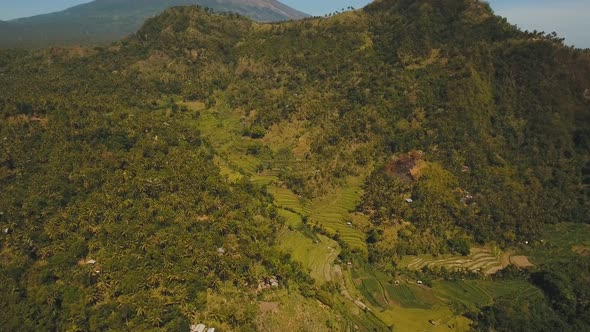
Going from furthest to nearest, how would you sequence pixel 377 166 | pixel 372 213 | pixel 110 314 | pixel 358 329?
pixel 377 166
pixel 372 213
pixel 358 329
pixel 110 314

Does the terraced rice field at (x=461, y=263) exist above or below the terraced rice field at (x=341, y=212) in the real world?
below

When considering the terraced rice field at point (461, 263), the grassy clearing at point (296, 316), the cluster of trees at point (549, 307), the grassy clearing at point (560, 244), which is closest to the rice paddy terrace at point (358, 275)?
the terraced rice field at point (461, 263)

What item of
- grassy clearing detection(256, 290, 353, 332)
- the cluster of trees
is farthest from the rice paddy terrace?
the cluster of trees

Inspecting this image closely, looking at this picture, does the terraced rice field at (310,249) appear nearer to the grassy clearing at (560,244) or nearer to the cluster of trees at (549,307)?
the cluster of trees at (549,307)

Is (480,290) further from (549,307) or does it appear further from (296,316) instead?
(296,316)

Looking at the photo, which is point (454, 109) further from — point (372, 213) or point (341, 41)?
point (341, 41)

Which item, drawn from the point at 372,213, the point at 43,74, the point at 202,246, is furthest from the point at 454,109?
the point at 43,74

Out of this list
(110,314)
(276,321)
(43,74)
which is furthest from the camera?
(43,74)
